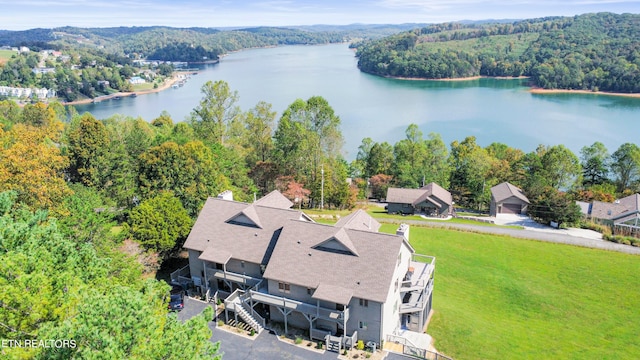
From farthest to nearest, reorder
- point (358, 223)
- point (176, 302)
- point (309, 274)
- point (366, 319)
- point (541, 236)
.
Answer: point (541, 236) < point (358, 223) < point (176, 302) < point (309, 274) < point (366, 319)

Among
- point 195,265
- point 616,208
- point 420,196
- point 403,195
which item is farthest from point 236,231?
point 616,208

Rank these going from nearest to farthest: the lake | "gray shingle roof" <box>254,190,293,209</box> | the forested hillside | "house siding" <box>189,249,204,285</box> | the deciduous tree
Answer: "house siding" <box>189,249,204,285</box> → the deciduous tree → "gray shingle roof" <box>254,190,293,209</box> → the lake → the forested hillside

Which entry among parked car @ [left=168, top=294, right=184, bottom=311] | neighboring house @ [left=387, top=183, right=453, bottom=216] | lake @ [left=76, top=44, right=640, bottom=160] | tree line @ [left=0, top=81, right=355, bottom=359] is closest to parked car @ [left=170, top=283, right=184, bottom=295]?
parked car @ [left=168, top=294, right=184, bottom=311]

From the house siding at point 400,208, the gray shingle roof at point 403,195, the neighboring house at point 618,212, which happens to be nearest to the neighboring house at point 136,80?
the gray shingle roof at point 403,195

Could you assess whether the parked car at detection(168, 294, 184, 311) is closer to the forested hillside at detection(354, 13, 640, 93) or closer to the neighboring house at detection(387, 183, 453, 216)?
the neighboring house at detection(387, 183, 453, 216)

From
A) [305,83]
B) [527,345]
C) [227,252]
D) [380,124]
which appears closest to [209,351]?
[227,252]

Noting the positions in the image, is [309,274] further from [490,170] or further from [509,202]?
[490,170]

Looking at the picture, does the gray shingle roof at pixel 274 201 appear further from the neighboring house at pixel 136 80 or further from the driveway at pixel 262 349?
the neighboring house at pixel 136 80

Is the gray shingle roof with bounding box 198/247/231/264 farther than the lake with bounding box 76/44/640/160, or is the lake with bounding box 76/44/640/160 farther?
the lake with bounding box 76/44/640/160
